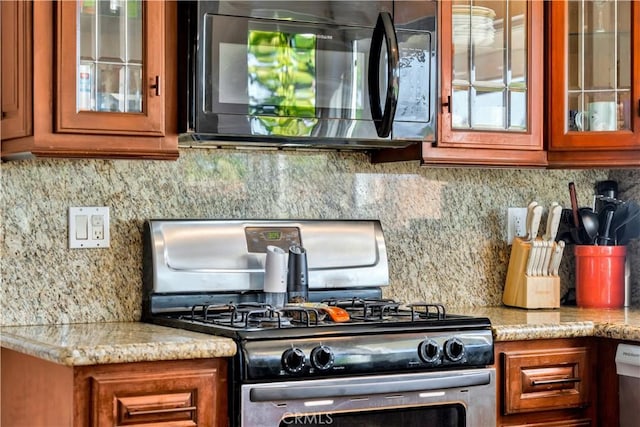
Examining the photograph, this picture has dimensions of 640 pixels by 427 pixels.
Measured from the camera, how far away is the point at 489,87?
10.2 ft

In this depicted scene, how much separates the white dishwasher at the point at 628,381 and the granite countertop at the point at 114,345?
1117mm

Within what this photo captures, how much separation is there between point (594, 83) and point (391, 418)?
133 cm

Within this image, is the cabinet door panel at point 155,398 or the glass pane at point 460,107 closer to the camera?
the cabinet door panel at point 155,398

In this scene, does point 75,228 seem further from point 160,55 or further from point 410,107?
point 410,107

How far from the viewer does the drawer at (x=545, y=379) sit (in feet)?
9.17

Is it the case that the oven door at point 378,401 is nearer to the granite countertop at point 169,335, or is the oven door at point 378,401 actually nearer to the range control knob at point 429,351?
the range control knob at point 429,351

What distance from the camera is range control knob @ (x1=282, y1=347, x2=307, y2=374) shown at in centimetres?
242

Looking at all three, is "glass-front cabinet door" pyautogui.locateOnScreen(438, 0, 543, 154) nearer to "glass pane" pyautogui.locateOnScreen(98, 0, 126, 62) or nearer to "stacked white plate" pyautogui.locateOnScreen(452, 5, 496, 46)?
"stacked white plate" pyautogui.locateOnScreen(452, 5, 496, 46)

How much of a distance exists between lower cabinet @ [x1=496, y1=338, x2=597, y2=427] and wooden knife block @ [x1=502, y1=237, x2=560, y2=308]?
1.32 feet

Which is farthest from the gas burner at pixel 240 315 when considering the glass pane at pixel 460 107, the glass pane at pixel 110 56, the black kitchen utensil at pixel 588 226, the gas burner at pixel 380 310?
the black kitchen utensil at pixel 588 226

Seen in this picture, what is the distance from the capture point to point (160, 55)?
268 cm

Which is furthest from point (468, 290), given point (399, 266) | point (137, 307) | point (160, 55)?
point (160, 55)

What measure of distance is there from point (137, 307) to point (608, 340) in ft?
4.31

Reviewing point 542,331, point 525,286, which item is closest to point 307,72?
point 542,331
